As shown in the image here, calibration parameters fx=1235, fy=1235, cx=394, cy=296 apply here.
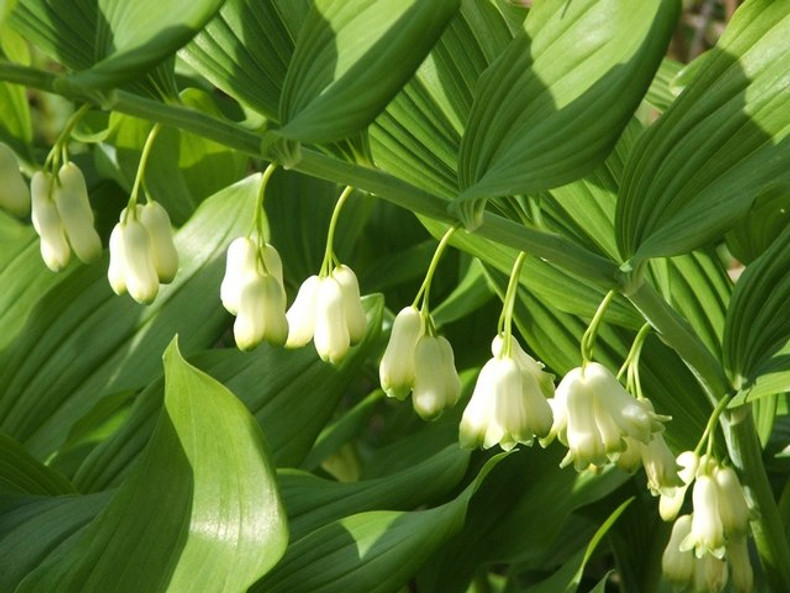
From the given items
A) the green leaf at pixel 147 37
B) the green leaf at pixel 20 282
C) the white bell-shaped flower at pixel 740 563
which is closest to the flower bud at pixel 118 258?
the green leaf at pixel 147 37

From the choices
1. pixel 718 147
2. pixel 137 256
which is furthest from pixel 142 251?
pixel 718 147

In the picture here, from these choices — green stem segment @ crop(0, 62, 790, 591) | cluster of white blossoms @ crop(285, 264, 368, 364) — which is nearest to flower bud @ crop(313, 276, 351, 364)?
cluster of white blossoms @ crop(285, 264, 368, 364)

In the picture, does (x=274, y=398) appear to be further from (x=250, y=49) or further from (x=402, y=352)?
(x=250, y=49)

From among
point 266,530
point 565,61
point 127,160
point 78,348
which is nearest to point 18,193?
point 266,530

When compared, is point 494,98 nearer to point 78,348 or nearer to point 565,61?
point 565,61

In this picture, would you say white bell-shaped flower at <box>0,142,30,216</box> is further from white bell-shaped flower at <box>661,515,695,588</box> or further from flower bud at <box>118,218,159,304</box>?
white bell-shaped flower at <box>661,515,695,588</box>

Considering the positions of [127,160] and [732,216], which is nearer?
[732,216]
